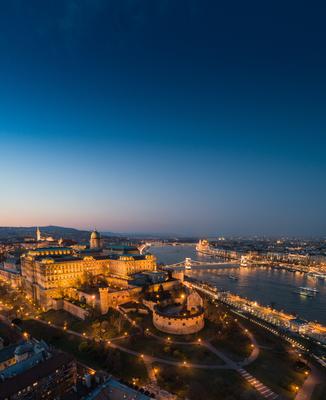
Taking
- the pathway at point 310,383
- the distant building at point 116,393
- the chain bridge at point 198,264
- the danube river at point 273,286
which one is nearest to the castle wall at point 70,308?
the distant building at point 116,393

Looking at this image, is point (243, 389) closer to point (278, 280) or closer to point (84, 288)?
point (84, 288)

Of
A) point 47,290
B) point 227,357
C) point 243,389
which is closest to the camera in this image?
point 243,389

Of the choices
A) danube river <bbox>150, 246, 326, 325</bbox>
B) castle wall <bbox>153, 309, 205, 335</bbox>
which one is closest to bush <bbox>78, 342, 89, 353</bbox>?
castle wall <bbox>153, 309, 205, 335</bbox>

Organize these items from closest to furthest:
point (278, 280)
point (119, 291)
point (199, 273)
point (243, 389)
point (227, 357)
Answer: point (243, 389), point (227, 357), point (119, 291), point (278, 280), point (199, 273)

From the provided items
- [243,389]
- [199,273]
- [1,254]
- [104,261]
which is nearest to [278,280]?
[199,273]

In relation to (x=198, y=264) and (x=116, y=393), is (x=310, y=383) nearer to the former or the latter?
(x=116, y=393)

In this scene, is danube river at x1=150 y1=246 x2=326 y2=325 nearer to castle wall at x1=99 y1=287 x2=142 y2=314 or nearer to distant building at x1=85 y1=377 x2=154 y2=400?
castle wall at x1=99 y1=287 x2=142 y2=314
